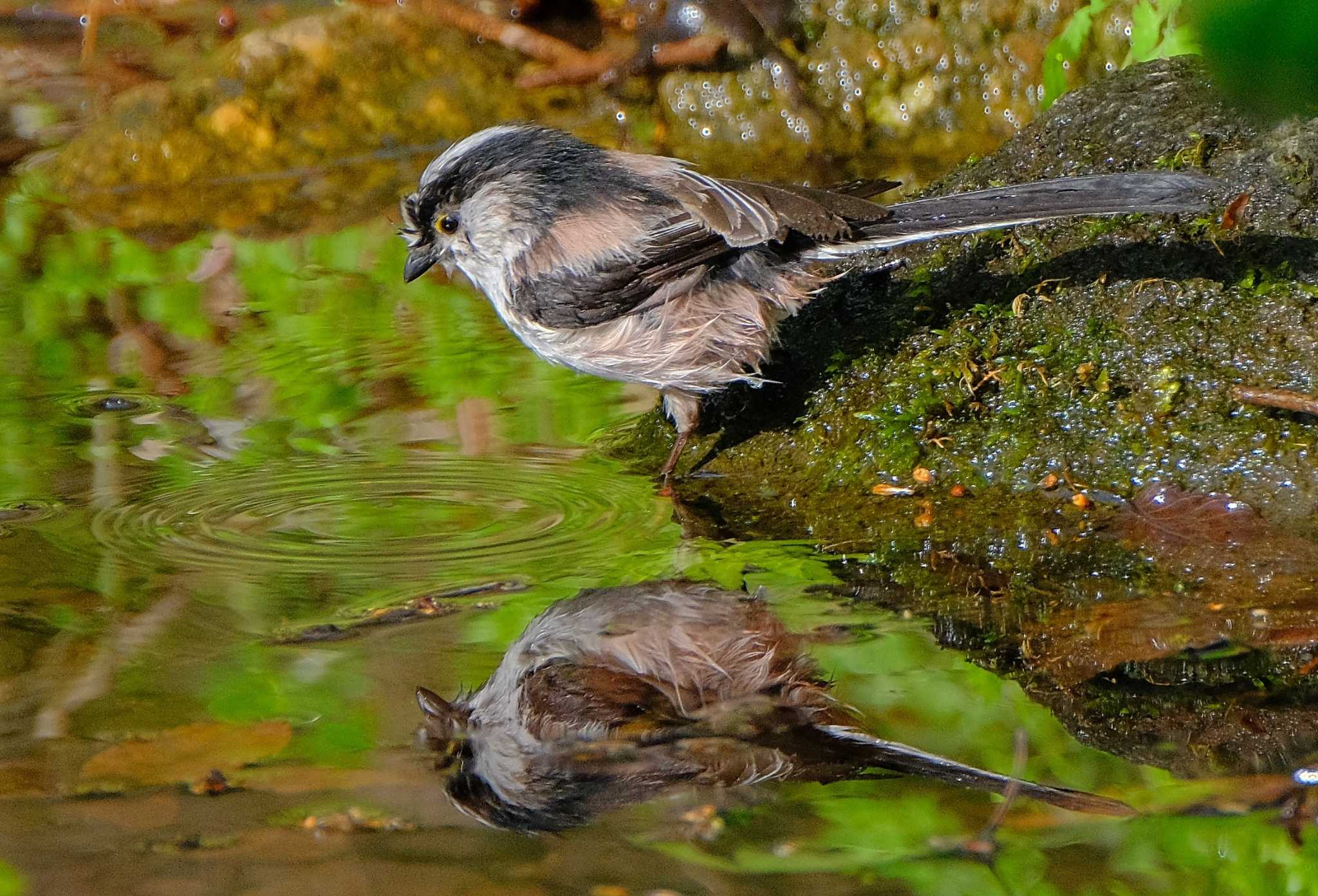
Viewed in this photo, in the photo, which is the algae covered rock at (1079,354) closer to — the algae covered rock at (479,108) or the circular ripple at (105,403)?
the circular ripple at (105,403)

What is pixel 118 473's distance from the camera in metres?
4.39

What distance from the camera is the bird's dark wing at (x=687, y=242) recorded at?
411 centimetres

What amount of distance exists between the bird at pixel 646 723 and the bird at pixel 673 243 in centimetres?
120

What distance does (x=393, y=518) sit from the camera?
404 centimetres

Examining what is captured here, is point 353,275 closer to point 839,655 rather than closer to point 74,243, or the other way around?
point 74,243

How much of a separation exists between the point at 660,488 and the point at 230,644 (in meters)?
1.61

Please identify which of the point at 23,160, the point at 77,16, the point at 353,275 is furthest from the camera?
the point at 77,16

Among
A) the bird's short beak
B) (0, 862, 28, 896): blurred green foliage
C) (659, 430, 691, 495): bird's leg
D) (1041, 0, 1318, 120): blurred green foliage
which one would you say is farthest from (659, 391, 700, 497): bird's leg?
(1041, 0, 1318, 120): blurred green foliage

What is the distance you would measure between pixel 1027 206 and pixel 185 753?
2.90 meters

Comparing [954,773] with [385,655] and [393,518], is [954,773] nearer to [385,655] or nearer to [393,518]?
[385,655]

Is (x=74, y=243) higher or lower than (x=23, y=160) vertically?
lower

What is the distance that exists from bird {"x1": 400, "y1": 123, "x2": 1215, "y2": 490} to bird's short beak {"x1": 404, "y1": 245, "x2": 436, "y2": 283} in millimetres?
342

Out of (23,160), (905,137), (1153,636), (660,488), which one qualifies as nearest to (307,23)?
(23,160)

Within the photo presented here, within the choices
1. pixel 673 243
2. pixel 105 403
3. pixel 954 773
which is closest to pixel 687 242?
pixel 673 243
